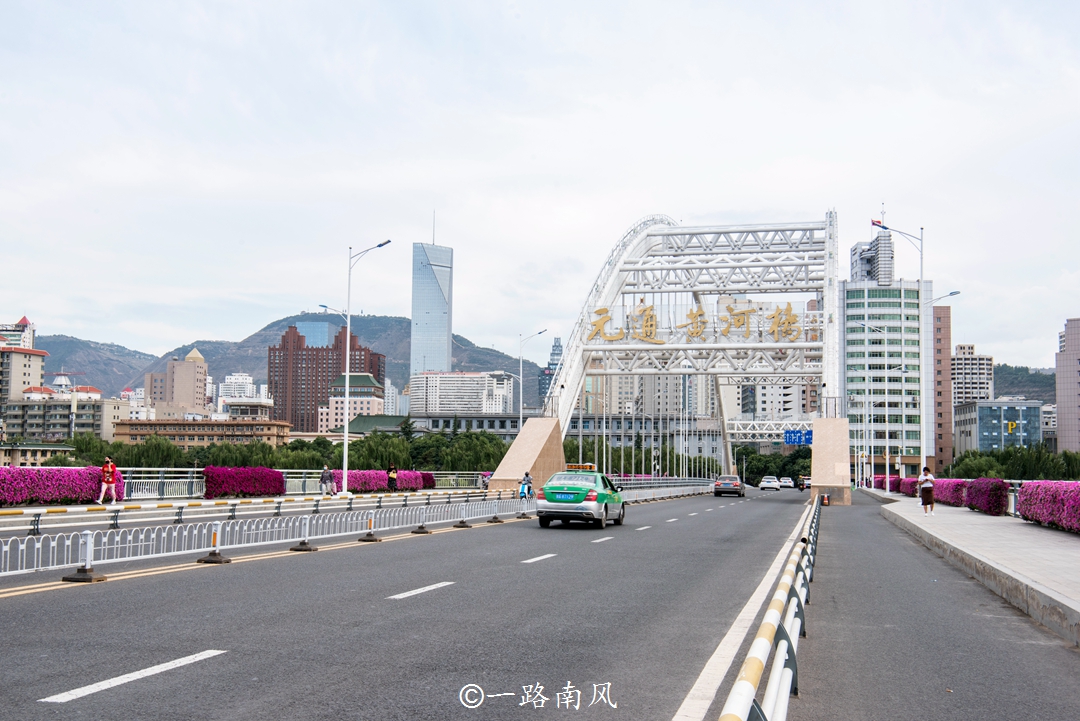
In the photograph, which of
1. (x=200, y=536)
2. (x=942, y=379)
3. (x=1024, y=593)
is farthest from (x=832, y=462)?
(x=942, y=379)

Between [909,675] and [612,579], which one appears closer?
[909,675]

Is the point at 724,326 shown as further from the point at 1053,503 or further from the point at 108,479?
the point at 108,479

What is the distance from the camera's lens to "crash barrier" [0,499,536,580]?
13586mm

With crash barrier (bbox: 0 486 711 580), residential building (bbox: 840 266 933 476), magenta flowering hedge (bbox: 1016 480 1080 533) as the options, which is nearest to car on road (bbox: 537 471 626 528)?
crash barrier (bbox: 0 486 711 580)

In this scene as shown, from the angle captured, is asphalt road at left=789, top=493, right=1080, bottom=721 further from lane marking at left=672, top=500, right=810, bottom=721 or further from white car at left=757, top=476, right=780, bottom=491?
white car at left=757, top=476, right=780, bottom=491

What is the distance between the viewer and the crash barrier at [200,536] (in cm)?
1359

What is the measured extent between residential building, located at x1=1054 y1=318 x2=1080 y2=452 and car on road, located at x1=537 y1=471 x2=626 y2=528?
145m

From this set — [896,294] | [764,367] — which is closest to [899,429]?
[896,294]

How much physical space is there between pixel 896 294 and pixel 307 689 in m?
171

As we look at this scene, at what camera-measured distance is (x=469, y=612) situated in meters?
10.4

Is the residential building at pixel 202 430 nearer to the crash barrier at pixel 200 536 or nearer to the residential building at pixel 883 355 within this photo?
the residential building at pixel 883 355

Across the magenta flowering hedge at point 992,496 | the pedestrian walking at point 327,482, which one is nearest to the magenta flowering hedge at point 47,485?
the pedestrian walking at point 327,482

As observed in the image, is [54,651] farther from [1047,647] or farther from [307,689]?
[1047,647]

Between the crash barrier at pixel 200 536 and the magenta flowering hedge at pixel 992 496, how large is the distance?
577 inches
